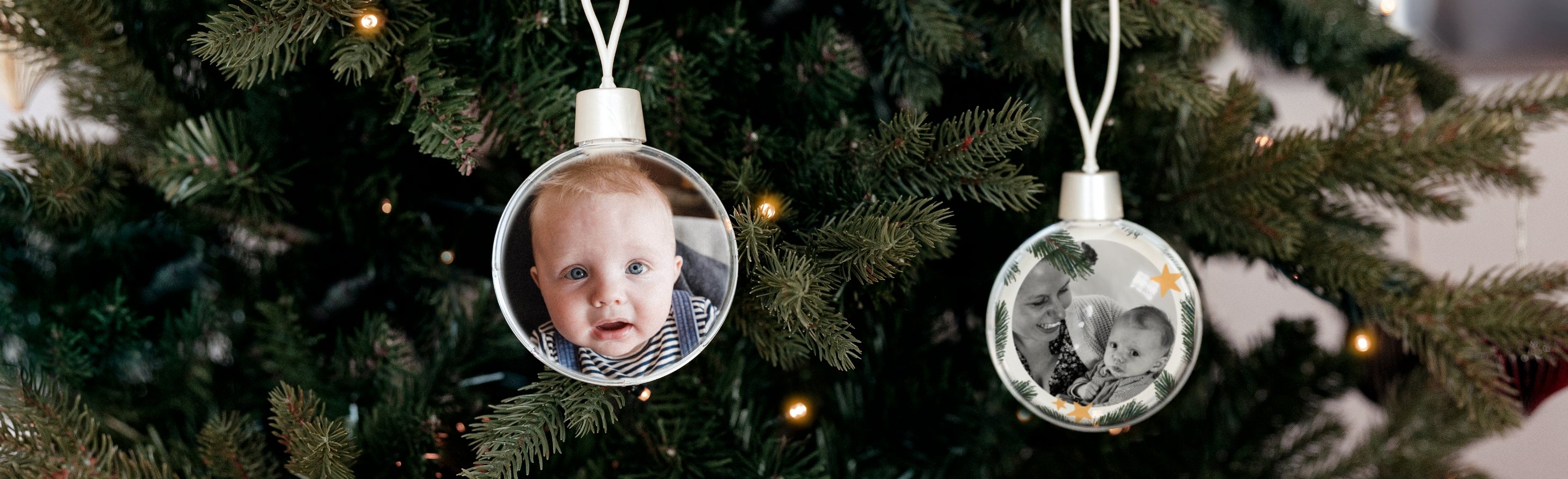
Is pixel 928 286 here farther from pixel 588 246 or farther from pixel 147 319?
pixel 147 319

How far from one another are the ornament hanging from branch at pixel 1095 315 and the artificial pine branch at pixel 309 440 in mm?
283

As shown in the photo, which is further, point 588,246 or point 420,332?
point 420,332

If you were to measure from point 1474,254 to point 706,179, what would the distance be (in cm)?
115

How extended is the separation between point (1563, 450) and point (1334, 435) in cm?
82

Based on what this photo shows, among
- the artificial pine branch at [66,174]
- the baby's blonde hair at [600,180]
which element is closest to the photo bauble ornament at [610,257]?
the baby's blonde hair at [600,180]

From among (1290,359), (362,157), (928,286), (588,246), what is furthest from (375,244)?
(1290,359)

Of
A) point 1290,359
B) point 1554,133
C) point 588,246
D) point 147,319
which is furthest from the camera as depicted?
point 1554,133

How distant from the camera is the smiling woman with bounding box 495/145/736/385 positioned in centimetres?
34

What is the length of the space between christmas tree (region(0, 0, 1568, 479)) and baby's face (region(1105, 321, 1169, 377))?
0.28ft

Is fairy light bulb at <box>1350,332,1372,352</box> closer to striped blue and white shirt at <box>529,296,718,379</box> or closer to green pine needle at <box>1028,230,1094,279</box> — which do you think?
→ green pine needle at <box>1028,230,1094,279</box>

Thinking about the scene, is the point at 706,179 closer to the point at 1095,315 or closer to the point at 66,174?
the point at 1095,315

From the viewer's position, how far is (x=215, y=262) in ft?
1.53

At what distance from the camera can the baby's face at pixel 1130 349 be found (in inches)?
16.1

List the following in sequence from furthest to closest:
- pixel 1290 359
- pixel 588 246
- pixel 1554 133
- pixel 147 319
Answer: pixel 1554 133
pixel 1290 359
pixel 147 319
pixel 588 246
